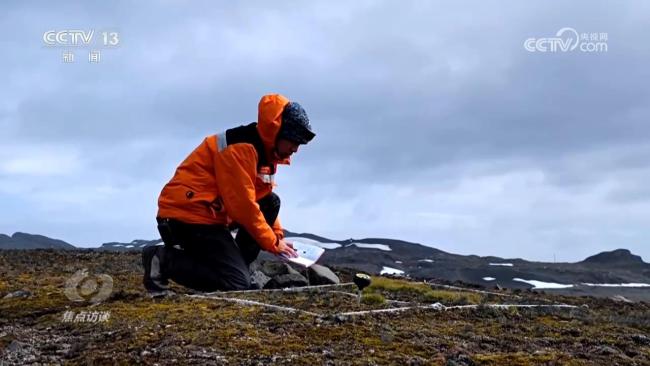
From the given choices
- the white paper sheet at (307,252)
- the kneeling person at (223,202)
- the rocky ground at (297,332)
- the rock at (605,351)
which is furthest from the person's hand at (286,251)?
the rock at (605,351)

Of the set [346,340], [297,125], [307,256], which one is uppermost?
[297,125]

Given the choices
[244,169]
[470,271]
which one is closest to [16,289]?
[244,169]

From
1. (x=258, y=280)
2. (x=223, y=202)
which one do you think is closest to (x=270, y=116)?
(x=223, y=202)

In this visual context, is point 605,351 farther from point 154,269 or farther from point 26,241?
point 26,241

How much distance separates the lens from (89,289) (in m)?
7.40

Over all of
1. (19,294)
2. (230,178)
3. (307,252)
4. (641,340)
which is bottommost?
(641,340)

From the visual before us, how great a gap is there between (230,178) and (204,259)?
100cm

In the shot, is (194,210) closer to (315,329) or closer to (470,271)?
(315,329)

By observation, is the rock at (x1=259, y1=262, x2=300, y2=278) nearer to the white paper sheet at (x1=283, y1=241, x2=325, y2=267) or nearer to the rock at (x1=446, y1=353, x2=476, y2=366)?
the white paper sheet at (x1=283, y1=241, x2=325, y2=267)

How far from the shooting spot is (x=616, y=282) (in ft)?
80.6

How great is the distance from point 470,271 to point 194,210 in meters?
18.9

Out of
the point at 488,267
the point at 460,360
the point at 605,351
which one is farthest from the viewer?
the point at 488,267

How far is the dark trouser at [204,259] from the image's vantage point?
700cm

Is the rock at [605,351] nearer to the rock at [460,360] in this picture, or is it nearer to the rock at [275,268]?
the rock at [460,360]
